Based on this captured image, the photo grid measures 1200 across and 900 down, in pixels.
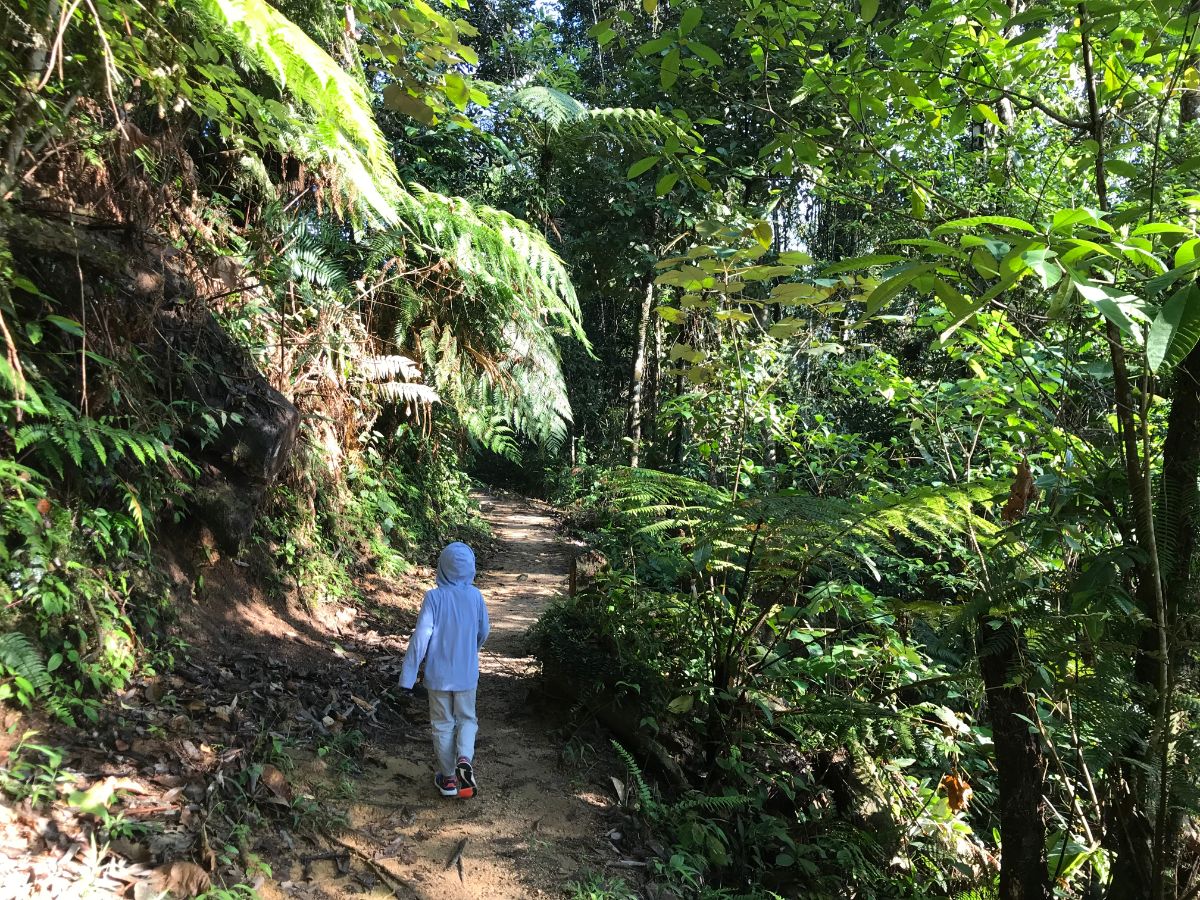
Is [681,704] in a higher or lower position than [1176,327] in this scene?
lower

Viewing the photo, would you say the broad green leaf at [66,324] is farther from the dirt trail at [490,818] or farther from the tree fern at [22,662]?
the dirt trail at [490,818]

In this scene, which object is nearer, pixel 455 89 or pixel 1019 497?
pixel 455 89

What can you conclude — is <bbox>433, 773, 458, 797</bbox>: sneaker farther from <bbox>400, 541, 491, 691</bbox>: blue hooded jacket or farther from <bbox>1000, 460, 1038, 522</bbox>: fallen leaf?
<bbox>1000, 460, 1038, 522</bbox>: fallen leaf

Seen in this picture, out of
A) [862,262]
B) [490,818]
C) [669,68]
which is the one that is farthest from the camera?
[490,818]

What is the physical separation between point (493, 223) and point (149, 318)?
3.95m

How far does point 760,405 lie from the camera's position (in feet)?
13.8

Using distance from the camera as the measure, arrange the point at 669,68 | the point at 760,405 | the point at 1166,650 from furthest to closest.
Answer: the point at 760,405 < the point at 669,68 < the point at 1166,650

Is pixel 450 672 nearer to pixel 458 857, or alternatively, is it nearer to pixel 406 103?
pixel 458 857

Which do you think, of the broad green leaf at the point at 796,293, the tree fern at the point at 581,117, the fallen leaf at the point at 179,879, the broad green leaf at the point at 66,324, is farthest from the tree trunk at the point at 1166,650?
the tree fern at the point at 581,117

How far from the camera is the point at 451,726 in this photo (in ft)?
11.3

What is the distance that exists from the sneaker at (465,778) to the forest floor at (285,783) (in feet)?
0.27

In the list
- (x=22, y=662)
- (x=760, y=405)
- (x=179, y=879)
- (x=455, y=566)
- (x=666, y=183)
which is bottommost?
(x=179, y=879)

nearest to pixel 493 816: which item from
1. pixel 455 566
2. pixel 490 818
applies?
pixel 490 818

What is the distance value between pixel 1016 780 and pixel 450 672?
2.42m
